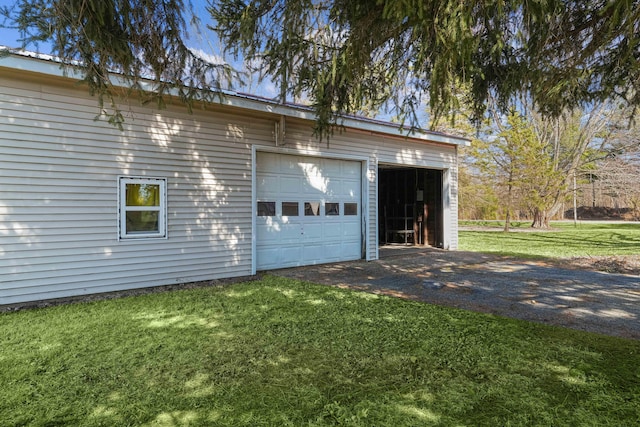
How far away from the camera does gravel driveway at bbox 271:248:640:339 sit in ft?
14.5

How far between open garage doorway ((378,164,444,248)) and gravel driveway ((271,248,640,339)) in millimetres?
2532

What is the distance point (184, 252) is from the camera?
6.47 meters

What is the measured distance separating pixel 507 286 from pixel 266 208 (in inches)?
183

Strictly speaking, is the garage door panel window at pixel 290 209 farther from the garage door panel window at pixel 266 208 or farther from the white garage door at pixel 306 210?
the garage door panel window at pixel 266 208

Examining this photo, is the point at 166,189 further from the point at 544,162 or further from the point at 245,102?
the point at 544,162

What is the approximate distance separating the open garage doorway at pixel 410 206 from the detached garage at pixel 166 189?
8.88 feet

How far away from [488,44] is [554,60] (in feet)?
3.73

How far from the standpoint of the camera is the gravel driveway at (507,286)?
441cm

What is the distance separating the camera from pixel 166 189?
247 inches

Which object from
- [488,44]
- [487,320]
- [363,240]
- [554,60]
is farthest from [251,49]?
[363,240]

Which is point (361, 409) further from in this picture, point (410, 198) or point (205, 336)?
point (410, 198)

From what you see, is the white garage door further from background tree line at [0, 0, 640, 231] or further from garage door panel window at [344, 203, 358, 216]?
background tree line at [0, 0, 640, 231]

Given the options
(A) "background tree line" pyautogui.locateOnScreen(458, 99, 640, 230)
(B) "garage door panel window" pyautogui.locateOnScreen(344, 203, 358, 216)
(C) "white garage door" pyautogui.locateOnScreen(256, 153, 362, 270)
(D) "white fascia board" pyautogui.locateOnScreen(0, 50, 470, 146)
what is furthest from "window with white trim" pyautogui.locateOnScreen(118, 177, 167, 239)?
(A) "background tree line" pyautogui.locateOnScreen(458, 99, 640, 230)

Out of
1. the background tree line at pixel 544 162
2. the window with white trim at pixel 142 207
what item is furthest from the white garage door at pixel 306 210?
the background tree line at pixel 544 162
